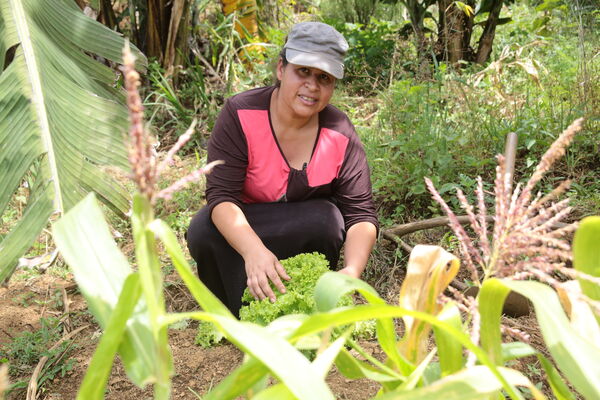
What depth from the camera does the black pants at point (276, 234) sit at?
233 cm

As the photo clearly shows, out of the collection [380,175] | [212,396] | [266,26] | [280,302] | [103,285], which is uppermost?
[266,26]

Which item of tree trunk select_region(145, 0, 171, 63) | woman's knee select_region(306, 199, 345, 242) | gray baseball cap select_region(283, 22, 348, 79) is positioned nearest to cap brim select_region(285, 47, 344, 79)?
gray baseball cap select_region(283, 22, 348, 79)

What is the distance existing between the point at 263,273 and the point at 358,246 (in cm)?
40

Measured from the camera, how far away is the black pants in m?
2.33

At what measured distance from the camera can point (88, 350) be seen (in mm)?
2283

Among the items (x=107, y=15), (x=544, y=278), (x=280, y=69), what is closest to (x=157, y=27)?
(x=107, y=15)

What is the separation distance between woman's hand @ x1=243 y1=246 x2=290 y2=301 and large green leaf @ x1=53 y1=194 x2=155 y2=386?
4.27ft

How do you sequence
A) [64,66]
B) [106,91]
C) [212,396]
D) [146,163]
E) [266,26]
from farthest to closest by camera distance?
[266,26], [106,91], [64,66], [212,396], [146,163]

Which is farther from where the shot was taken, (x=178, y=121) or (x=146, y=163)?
(x=178, y=121)

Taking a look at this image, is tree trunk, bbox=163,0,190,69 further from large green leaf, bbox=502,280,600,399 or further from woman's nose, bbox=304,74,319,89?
large green leaf, bbox=502,280,600,399

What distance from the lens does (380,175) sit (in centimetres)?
315

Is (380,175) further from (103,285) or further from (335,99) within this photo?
(103,285)

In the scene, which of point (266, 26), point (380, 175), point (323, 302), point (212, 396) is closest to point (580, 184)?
point (380, 175)

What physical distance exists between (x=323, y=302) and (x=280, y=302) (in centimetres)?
118
